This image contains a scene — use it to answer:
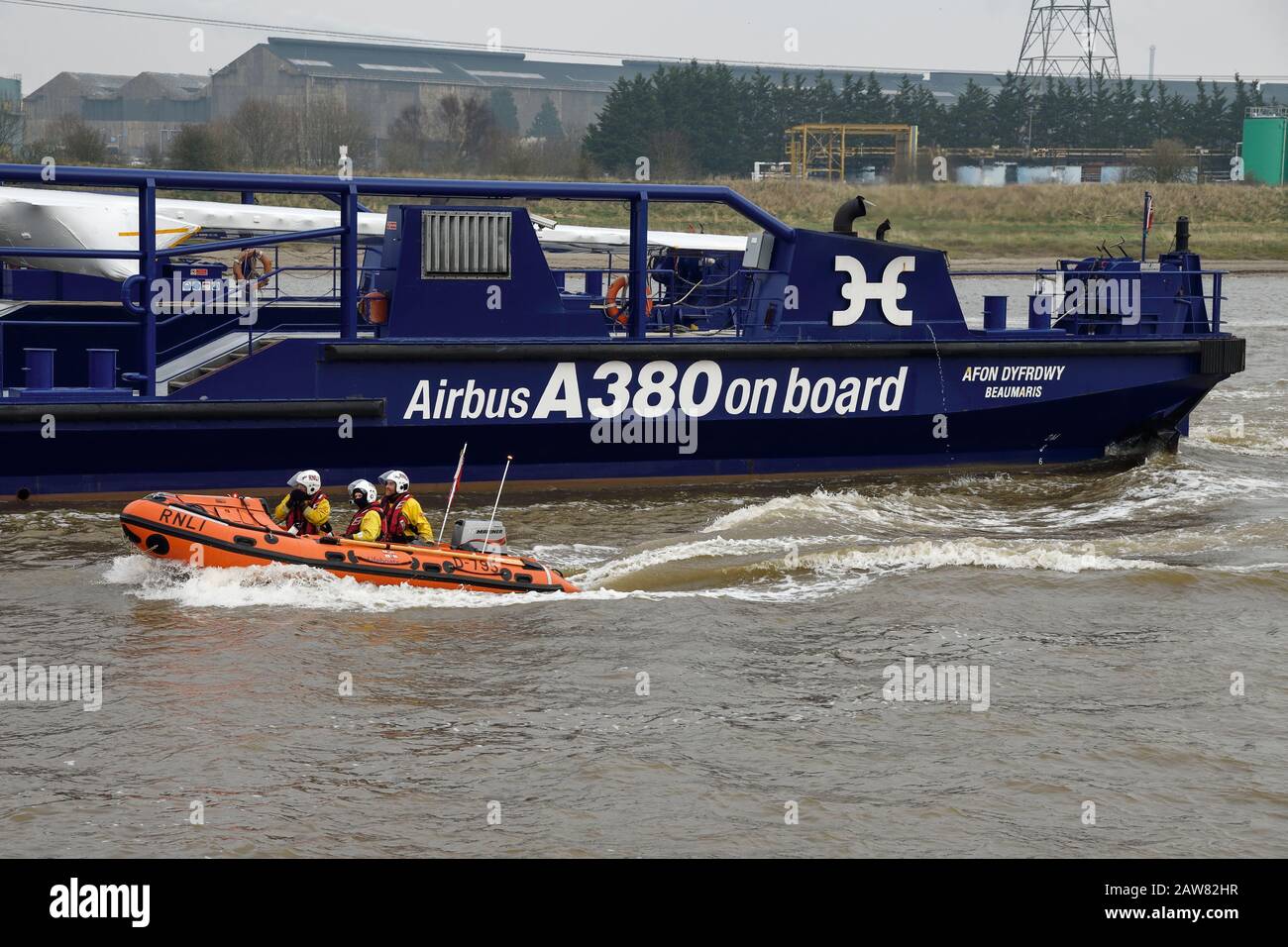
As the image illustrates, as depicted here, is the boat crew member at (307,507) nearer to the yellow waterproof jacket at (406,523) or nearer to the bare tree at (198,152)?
the yellow waterproof jacket at (406,523)

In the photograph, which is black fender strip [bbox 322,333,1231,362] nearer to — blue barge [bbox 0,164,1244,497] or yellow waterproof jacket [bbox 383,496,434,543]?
blue barge [bbox 0,164,1244,497]

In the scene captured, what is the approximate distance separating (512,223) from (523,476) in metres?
2.68

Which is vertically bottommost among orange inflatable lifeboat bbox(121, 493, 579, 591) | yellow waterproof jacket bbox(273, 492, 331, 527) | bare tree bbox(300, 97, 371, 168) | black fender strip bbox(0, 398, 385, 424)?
orange inflatable lifeboat bbox(121, 493, 579, 591)

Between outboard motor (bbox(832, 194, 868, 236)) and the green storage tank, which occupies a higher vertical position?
the green storage tank

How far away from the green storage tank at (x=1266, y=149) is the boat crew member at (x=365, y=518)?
77.3m

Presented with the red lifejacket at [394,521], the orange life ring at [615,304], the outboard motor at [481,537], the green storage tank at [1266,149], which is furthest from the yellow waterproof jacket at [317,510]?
the green storage tank at [1266,149]

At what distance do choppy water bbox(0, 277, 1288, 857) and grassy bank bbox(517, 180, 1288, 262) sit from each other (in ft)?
135

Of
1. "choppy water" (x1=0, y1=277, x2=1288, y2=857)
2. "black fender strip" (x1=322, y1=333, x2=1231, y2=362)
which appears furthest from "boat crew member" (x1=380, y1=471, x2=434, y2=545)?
"black fender strip" (x1=322, y1=333, x2=1231, y2=362)

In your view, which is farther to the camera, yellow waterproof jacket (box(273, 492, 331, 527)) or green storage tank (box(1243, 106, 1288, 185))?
green storage tank (box(1243, 106, 1288, 185))

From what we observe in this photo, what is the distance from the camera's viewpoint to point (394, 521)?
13.5 meters

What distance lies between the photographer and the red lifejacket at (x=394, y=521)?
13.5 m

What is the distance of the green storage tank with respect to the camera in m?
82.1

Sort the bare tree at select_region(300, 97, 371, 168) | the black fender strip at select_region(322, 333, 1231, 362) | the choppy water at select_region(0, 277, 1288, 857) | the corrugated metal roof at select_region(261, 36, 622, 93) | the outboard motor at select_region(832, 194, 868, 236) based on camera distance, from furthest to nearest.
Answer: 1. the corrugated metal roof at select_region(261, 36, 622, 93)
2. the bare tree at select_region(300, 97, 371, 168)
3. the outboard motor at select_region(832, 194, 868, 236)
4. the black fender strip at select_region(322, 333, 1231, 362)
5. the choppy water at select_region(0, 277, 1288, 857)
